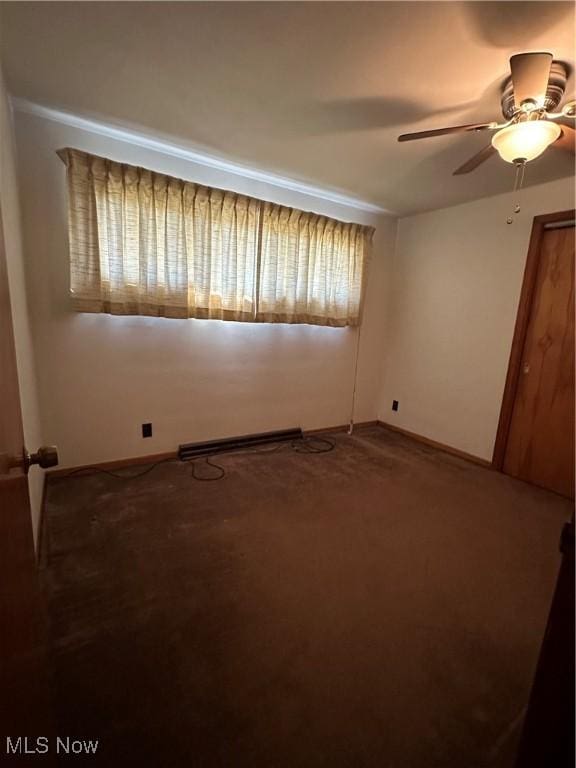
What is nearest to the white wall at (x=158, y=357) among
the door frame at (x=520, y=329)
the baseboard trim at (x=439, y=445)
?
the baseboard trim at (x=439, y=445)

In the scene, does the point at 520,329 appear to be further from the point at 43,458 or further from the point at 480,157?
the point at 43,458

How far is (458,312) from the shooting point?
323cm

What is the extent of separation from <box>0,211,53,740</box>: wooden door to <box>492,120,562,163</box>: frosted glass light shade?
1.89m

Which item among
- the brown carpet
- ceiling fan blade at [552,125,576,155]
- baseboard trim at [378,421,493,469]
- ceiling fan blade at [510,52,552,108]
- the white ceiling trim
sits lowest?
the brown carpet

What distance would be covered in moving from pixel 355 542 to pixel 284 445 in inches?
58.5

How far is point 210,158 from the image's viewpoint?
253 centimetres

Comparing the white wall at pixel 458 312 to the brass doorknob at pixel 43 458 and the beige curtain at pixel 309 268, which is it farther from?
the brass doorknob at pixel 43 458

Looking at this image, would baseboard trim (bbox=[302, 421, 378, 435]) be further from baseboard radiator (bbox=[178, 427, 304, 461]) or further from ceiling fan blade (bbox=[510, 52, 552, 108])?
ceiling fan blade (bbox=[510, 52, 552, 108])

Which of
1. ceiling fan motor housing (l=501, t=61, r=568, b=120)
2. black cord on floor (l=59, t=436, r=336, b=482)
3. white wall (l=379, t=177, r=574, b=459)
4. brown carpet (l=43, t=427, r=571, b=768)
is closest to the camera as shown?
brown carpet (l=43, t=427, r=571, b=768)

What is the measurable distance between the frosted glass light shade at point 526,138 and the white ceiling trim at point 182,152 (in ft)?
5.87

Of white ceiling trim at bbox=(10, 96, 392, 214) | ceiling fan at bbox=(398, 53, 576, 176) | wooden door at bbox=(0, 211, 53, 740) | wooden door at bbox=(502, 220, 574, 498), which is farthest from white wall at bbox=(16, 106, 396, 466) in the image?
ceiling fan at bbox=(398, 53, 576, 176)

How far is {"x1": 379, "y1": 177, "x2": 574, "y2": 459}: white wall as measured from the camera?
9.38ft

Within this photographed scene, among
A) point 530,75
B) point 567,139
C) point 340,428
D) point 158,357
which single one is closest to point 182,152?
point 158,357

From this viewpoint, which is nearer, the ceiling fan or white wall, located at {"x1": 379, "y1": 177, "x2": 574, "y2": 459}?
the ceiling fan
